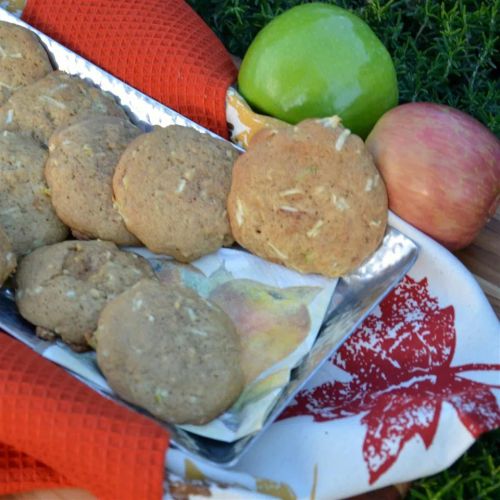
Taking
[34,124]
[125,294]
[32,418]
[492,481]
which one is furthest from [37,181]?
[492,481]

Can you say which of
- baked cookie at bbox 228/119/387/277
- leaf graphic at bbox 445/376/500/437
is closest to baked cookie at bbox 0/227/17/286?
baked cookie at bbox 228/119/387/277

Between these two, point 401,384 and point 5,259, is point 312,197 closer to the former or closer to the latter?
point 401,384

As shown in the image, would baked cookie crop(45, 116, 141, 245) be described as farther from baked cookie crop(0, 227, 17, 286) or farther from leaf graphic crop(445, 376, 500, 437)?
leaf graphic crop(445, 376, 500, 437)

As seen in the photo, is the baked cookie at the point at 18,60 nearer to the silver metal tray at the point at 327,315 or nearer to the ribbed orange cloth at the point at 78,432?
the silver metal tray at the point at 327,315

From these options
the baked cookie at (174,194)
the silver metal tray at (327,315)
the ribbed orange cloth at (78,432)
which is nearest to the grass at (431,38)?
the silver metal tray at (327,315)

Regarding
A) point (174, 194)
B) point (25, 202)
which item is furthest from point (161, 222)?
point (25, 202)
